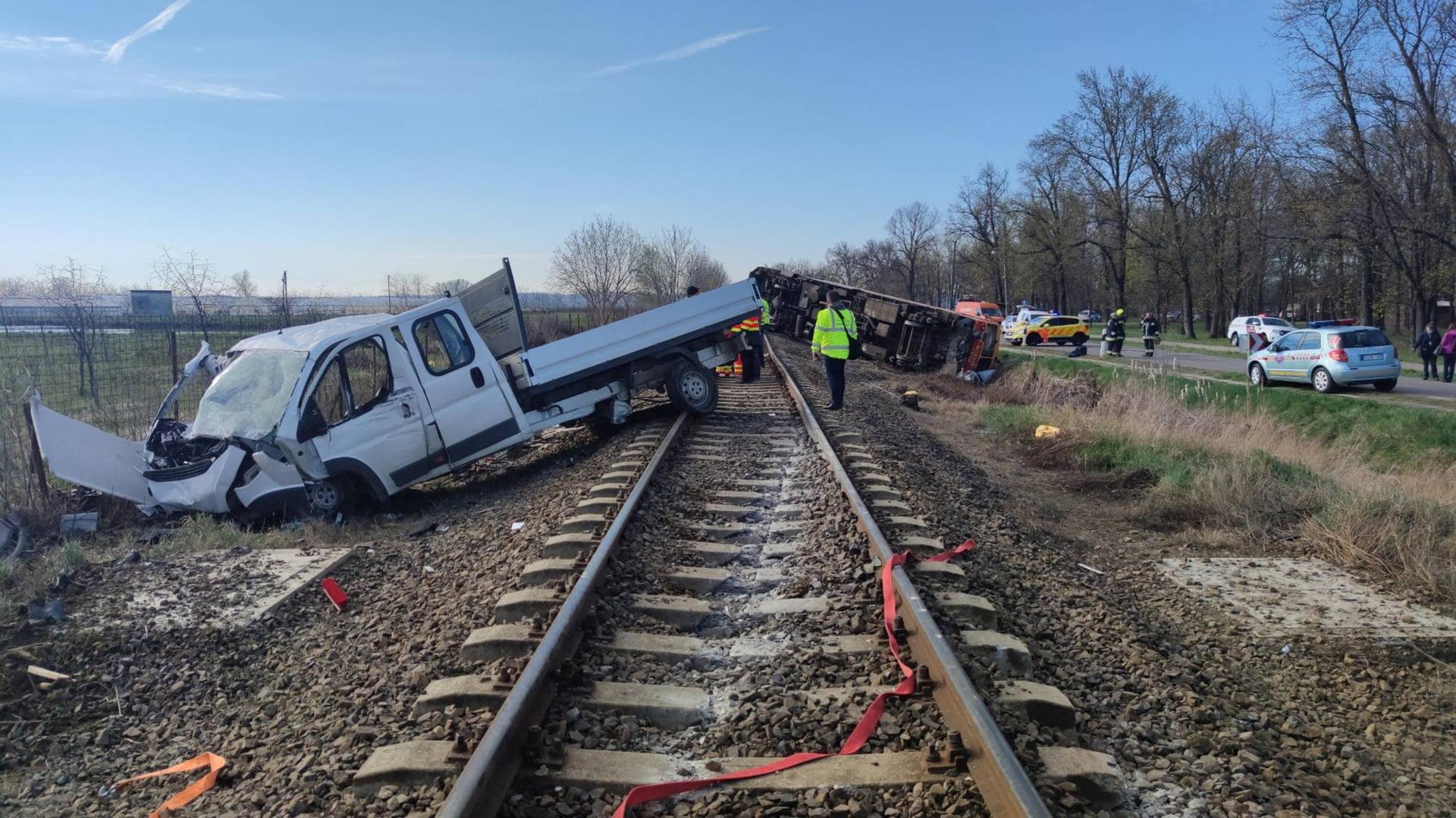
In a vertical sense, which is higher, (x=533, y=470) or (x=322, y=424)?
(x=322, y=424)

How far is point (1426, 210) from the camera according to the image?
36281mm

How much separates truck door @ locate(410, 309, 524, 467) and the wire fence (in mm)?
3603

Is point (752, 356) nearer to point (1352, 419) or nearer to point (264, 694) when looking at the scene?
point (1352, 419)

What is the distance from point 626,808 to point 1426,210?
44.2 meters

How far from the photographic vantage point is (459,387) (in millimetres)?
9742

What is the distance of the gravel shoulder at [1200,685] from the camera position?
11.7 ft

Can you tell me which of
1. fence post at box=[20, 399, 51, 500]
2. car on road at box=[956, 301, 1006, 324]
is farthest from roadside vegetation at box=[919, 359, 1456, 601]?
car on road at box=[956, 301, 1006, 324]

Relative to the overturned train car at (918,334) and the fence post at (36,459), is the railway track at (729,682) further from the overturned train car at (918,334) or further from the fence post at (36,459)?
the overturned train car at (918,334)

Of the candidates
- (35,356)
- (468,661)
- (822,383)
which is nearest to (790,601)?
(468,661)

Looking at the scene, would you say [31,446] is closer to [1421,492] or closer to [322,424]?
[322,424]

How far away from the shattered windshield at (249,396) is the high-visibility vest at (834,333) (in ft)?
22.2

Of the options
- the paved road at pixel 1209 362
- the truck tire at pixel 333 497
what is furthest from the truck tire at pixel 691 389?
the paved road at pixel 1209 362

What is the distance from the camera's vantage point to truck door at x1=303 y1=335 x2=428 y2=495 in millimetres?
8836

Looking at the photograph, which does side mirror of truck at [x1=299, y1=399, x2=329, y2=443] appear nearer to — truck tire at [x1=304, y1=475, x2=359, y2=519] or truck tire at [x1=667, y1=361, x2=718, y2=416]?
truck tire at [x1=304, y1=475, x2=359, y2=519]
